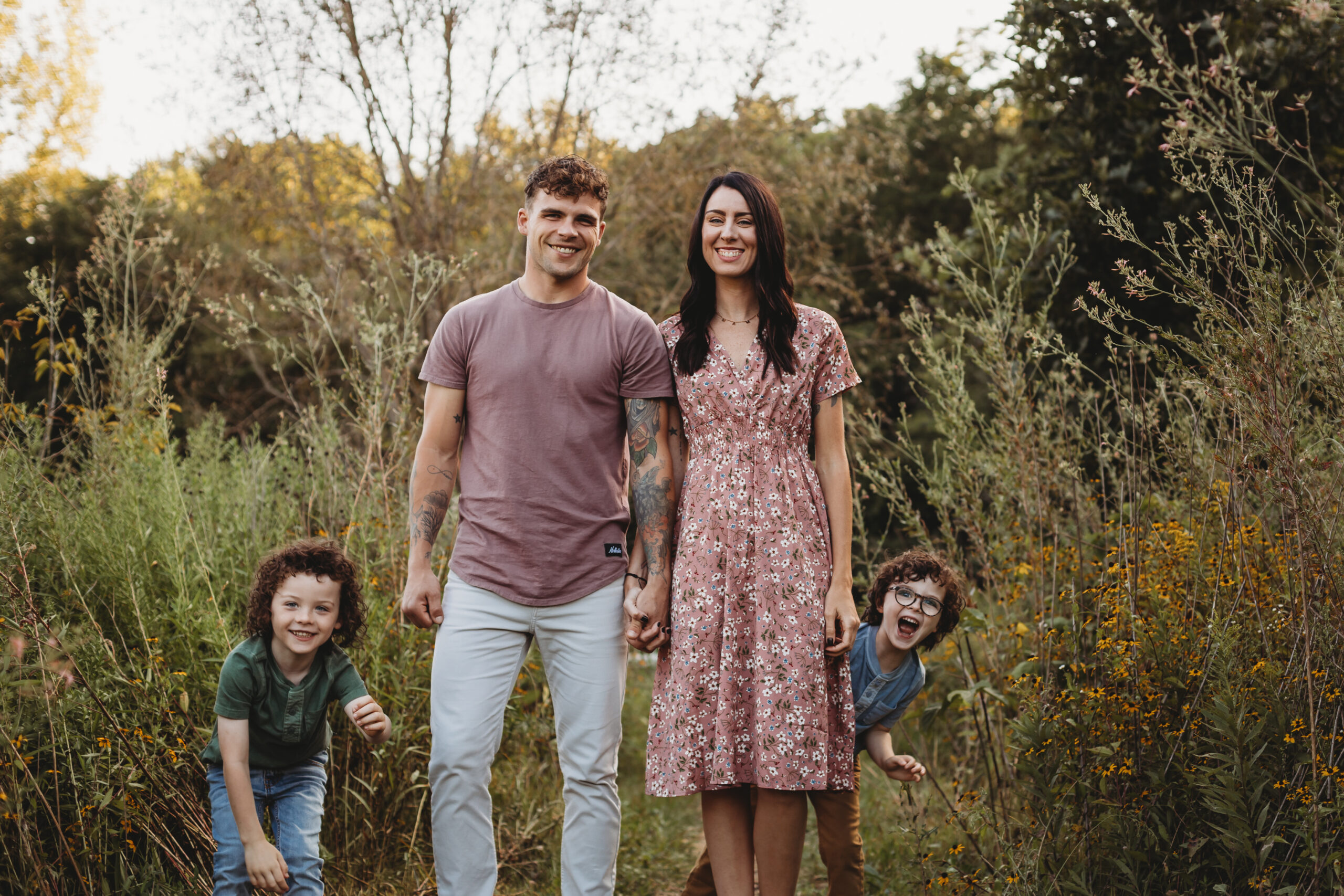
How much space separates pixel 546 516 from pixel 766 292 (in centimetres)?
87

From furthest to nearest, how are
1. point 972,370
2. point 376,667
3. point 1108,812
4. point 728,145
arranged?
1. point 972,370
2. point 728,145
3. point 376,667
4. point 1108,812

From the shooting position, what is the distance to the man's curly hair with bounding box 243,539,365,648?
2.72 m

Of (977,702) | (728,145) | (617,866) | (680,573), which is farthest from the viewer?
(728,145)

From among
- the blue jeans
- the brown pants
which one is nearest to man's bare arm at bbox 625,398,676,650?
the brown pants

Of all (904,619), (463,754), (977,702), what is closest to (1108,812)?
(904,619)

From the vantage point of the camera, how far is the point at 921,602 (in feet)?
10.1

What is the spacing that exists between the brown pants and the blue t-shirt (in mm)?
150

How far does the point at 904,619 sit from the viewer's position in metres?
3.09

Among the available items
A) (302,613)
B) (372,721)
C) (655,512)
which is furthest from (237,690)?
(655,512)

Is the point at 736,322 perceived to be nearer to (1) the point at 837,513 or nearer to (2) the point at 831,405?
(2) the point at 831,405

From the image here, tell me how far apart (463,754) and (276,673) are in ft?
1.70

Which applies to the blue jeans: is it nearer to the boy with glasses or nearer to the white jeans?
the white jeans

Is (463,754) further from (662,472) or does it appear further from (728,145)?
(728,145)

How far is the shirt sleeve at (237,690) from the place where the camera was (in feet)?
8.40
